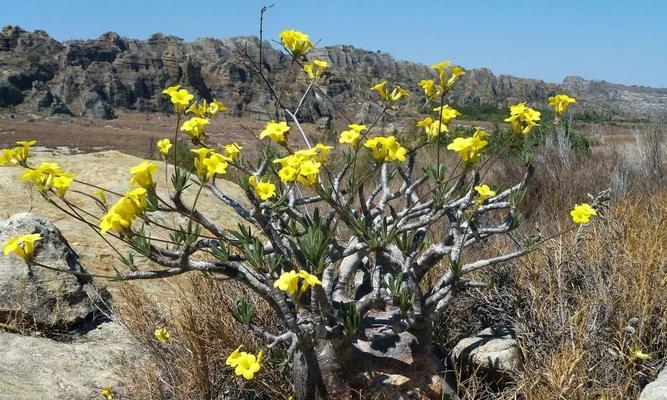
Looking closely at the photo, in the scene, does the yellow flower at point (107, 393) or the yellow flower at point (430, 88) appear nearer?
the yellow flower at point (107, 393)

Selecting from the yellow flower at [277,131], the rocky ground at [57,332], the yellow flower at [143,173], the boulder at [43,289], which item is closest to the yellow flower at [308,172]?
the yellow flower at [277,131]

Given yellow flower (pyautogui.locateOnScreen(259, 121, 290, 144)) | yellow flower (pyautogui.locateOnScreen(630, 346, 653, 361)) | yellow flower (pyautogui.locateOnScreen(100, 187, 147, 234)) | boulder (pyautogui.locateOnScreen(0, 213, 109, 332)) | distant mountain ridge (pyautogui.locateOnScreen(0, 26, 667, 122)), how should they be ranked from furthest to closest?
distant mountain ridge (pyautogui.locateOnScreen(0, 26, 667, 122)), boulder (pyautogui.locateOnScreen(0, 213, 109, 332)), yellow flower (pyautogui.locateOnScreen(630, 346, 653, 361)), yellow flower (pyautogui.locateOnScreen(259, 121, 290, 144)), yellow flower (pyautogui.locateOnScreen(100, 187, 147, 234))

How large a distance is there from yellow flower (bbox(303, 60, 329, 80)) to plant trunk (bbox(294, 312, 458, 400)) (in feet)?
4.69

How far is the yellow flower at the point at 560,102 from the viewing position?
290cm

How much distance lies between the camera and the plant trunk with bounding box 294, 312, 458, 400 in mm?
2654

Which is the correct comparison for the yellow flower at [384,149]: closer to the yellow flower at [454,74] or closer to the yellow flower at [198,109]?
the yellow flower at [454,74]

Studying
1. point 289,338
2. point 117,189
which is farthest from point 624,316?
point 117,189

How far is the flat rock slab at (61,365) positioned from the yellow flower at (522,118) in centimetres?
239

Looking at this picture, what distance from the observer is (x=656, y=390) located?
248 cm

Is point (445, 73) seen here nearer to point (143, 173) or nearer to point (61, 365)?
point (143, 173)

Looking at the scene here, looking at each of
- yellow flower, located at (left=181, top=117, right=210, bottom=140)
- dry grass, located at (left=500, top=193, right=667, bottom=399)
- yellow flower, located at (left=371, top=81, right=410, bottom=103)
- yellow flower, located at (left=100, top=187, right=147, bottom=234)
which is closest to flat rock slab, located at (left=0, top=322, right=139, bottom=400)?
yellow flower, located at (left=100, top=187, right=147, bottom=234)

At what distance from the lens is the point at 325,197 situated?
7.67 ft

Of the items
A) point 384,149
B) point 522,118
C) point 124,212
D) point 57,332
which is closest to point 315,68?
point 384,149

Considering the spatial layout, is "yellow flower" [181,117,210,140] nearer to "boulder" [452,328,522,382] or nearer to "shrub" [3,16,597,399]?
"shrub" [3,16,597,399]
